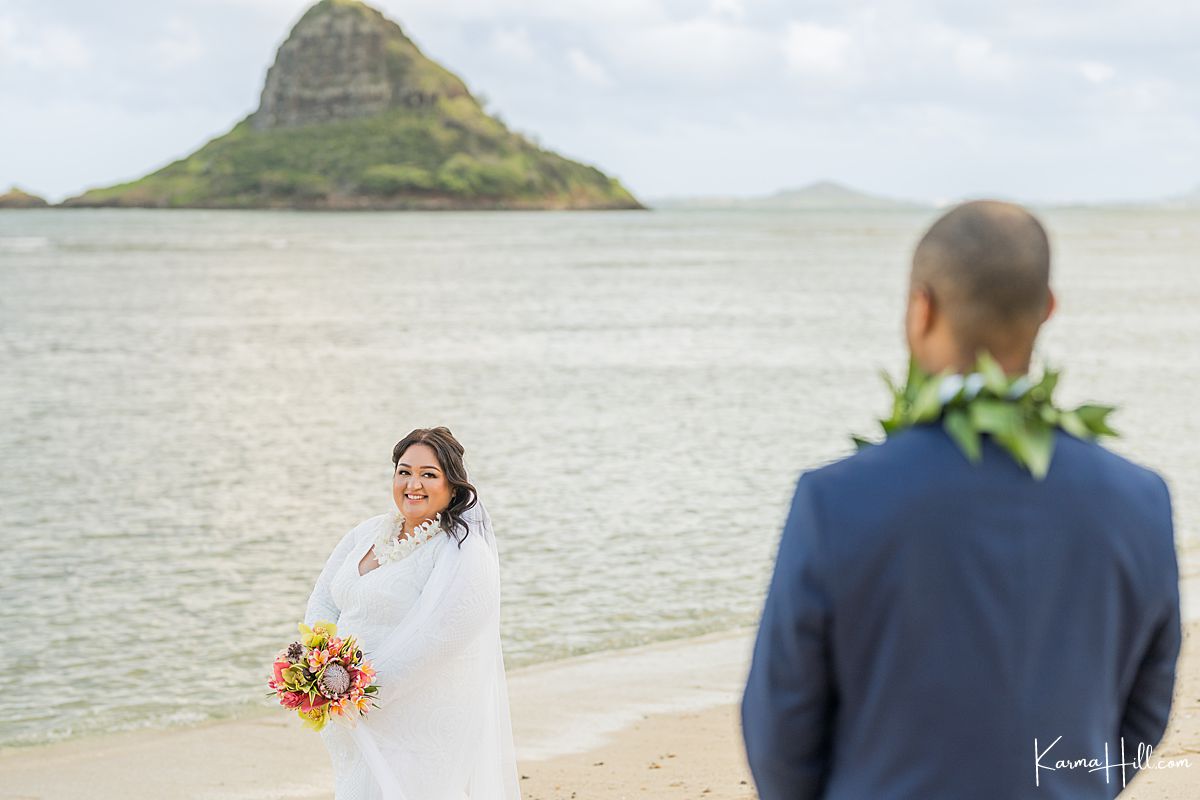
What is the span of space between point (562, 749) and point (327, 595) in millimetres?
3625

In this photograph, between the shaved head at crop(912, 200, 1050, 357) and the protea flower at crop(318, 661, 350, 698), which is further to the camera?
the protea flower at crop(318, 661, 350, 698)

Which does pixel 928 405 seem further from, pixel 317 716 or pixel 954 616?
pixel 317 716

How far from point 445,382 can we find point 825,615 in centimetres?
2847

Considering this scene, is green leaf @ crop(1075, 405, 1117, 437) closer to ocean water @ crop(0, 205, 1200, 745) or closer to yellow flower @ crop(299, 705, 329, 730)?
yellow flower @ crop(299, 705, 329, 730)

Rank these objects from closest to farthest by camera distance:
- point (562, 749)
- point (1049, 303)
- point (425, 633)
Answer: point (1049, 303), point (425, 633), point (562, 749)

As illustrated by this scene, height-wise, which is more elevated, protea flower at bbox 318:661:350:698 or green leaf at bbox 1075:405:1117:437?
green leaf at bbox 1075:405:1117:437

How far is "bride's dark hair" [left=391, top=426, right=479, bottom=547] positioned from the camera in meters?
5.51

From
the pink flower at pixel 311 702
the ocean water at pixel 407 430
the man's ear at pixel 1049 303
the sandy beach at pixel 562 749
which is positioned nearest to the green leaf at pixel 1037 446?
the man's ear at pixel 1049 303

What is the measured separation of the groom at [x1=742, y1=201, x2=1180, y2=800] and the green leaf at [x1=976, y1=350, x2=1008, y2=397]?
5 centimetres

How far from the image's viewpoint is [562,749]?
29.3ft

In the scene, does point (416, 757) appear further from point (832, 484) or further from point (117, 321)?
point (117, 321)

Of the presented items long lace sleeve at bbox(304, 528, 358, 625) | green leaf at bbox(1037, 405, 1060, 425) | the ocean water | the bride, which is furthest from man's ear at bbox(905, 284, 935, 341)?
the ocean water

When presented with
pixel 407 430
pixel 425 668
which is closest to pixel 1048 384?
pixel 425 668

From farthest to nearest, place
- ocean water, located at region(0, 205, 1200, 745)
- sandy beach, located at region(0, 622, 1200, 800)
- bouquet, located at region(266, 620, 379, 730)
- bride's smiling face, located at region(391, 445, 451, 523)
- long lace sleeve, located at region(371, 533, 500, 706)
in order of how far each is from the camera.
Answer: ocean water, located at region(0, 205, 1200, 745)
sandy beach, located at region(0, 622, 1200, 800)
bride's smiling face, located at region(391, 445, 451, 523)
long lace sleeve, located at region(371, 533, 500, 706)
bouquet, located at region(266, 620, 379, 730)
